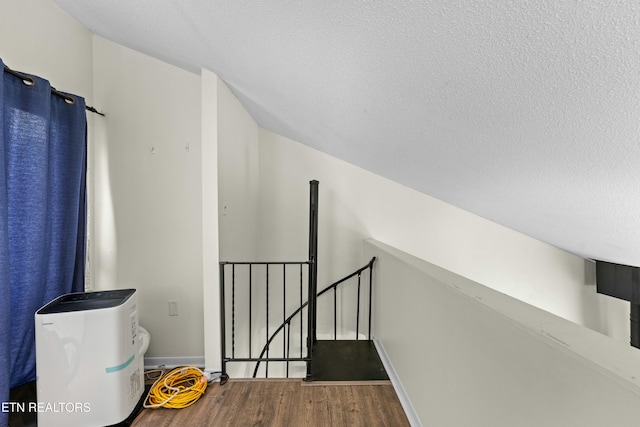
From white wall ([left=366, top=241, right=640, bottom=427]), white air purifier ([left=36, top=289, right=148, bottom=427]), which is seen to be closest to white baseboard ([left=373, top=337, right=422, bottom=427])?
white wall ([left=366, top=241, right=640, bottom=427])

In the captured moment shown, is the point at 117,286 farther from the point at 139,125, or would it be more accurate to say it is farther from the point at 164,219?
the point at 139,125

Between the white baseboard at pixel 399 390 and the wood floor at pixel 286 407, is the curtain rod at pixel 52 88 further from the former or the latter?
the white baseboard at pixel 399 390

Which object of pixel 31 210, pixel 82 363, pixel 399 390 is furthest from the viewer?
pixel 399 390

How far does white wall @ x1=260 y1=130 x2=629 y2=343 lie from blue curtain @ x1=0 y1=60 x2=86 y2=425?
1.66 metres

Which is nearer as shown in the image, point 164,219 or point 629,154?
point 629,154

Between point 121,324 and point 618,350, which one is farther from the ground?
point 618,350

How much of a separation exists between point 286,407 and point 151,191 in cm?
190

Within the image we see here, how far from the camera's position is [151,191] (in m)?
2.26

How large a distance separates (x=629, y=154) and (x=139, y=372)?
257 centimetres

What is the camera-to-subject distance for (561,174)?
115 cm

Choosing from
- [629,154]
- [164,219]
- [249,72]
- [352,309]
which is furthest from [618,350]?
[352,309]

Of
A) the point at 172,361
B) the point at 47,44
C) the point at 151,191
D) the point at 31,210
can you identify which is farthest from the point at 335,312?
the point at 47,44

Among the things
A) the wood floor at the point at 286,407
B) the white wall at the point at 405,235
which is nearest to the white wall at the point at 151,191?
the wood floor at the point at 286,407

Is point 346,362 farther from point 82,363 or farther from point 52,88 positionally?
point 52,88
